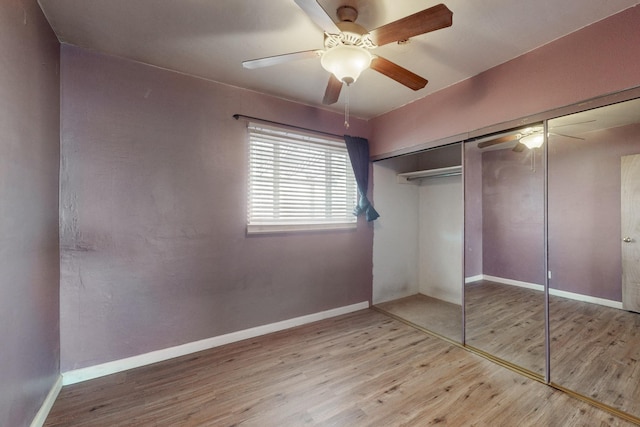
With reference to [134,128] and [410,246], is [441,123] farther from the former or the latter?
[134,128]

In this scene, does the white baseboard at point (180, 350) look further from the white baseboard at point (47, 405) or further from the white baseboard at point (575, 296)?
the white baseboard at point (575, 296)

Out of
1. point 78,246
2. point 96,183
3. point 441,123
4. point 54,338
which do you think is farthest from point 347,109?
point 54,338

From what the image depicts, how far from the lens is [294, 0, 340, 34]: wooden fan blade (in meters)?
1.22

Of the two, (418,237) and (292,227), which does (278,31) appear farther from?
(418,237)

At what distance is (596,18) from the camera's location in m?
1.69

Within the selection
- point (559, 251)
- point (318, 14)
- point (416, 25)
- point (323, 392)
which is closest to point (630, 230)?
point (559, 251)

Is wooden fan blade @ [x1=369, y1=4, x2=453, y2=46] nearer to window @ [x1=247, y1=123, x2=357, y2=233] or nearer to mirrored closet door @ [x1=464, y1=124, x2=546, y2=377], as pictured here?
mirrored closet door @ [x1=464, y1=124, x2=546, y2=377]

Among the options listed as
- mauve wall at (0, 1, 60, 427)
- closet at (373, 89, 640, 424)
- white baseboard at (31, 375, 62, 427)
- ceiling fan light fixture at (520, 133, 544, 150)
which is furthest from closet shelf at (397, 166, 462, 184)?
white baseboard at (31, 375, 62, 427)

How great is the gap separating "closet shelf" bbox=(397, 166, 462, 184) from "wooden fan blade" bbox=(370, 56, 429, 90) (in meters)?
1.60

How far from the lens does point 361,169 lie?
135 inches

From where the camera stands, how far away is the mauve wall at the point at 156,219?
203 cm

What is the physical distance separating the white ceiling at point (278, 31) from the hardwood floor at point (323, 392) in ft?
8.56

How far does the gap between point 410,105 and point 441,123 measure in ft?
1.71

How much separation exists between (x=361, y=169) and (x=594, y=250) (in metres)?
2.50
